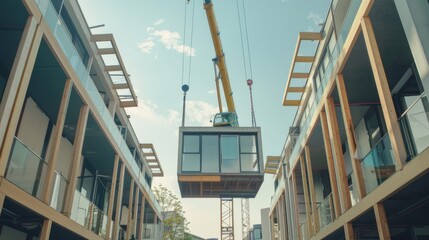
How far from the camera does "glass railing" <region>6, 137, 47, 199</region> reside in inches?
401

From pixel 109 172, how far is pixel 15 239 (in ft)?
30.1

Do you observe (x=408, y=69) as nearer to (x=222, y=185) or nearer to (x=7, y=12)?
(x=7, y=12)

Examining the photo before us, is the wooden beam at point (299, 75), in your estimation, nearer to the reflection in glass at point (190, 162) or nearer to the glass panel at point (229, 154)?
the glass panel at point (229, 154)

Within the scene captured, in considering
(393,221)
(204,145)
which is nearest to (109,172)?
(204,145)

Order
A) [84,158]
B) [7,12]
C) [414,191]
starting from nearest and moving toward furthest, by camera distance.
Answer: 1. [414,191]
2. [7,12]
3. [84,158]

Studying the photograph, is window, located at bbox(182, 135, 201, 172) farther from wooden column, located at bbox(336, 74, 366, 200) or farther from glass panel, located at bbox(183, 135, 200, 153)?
wooden column, located at bbox(336, 74, 366, 200)

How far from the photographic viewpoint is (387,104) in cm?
984

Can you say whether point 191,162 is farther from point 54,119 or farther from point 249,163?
point 54,119

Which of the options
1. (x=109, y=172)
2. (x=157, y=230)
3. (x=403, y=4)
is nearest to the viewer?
(x=403, y=4)

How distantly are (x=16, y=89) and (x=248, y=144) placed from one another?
1997 cm

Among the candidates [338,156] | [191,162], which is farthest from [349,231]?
[191,162]

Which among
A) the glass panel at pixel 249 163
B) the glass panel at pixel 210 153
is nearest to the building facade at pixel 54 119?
the glass panel at pixel 210 153

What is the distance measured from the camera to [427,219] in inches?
520

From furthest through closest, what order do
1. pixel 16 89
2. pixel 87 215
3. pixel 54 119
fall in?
pixel 54 119 < pixel 87 215 < pixel 16 89
